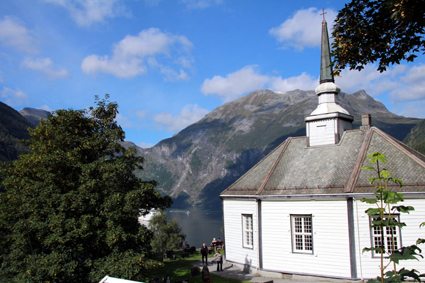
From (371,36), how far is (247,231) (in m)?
19.9

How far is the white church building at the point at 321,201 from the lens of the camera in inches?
862

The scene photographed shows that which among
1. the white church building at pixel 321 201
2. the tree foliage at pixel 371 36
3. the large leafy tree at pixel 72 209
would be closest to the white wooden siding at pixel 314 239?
the white church building at pixel 321 201

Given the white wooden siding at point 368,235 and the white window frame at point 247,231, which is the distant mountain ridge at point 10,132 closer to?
the white window frame at point 247,231

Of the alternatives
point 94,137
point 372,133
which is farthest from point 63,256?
point 372,133

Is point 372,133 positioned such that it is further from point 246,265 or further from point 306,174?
point 246,265

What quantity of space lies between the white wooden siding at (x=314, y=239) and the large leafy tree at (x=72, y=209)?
8.22m

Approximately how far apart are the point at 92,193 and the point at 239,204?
11774 millimetres

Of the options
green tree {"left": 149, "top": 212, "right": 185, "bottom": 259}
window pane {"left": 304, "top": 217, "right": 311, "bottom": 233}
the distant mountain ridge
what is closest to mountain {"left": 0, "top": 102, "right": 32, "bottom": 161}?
the distant mountain ridge

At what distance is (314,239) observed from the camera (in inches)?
919

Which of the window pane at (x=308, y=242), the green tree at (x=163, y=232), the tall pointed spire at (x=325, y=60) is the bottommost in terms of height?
the green tree at (x=163, y=232)

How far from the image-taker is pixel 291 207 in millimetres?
24359

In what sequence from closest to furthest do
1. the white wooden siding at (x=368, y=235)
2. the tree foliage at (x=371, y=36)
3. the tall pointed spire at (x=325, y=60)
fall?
the tree foliage at (x=371, y=36) → the white wooden siding at (x=368, y=235) → the tall pointed spire at (x=325, y=60)

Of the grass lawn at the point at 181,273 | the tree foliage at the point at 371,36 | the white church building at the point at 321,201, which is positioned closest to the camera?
the tree foliage at the point at 371,36

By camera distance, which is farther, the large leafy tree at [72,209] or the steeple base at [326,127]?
the steeple base at [326,127]
